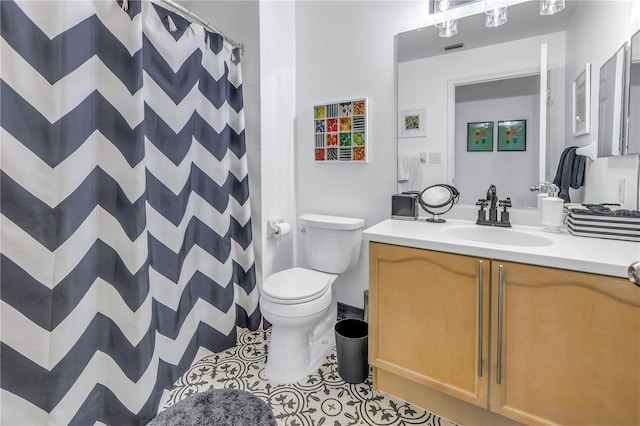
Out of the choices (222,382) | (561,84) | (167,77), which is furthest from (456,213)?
(167,77)

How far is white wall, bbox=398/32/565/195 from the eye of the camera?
155 centimetres

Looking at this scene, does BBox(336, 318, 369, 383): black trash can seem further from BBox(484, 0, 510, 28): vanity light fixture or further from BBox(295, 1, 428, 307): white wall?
BBox(484, 0, 510, 28): vanity light fixture

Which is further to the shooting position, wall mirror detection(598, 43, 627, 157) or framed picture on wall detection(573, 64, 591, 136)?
framed picture on wall detection(573, 64, 591, 136)

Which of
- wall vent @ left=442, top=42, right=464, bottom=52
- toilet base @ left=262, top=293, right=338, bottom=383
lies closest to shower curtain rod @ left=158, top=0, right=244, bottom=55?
wall vent @ left=442, top=42, right=464, bottom=52

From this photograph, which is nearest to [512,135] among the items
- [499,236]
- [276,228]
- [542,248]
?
[499,236]

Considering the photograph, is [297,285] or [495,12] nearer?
[495,12]

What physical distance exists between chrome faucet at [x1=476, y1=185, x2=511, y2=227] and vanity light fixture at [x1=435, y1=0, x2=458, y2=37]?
34.9 inches

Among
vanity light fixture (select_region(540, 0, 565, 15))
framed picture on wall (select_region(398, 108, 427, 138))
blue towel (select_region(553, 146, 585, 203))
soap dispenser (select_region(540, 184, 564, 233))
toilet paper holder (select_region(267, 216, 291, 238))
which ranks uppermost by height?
vanity light fixture (select_region(540, 0, 565, 15))

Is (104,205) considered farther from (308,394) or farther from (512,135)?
(512,135)

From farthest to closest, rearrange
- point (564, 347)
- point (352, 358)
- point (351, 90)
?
point (351, 90) → point (352, 358) → point (564, 347)

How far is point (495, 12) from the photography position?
1.62 m

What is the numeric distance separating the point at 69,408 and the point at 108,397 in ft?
0.48

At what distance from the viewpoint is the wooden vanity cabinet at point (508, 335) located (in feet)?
3.38

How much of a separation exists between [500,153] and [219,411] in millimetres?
1913
